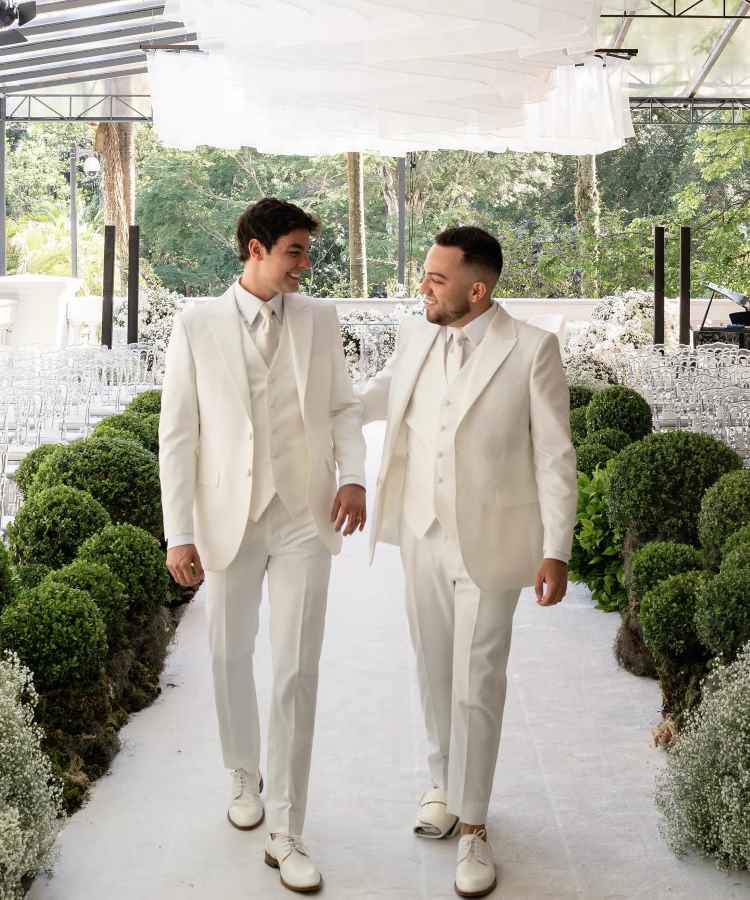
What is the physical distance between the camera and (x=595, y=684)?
17.6 feet

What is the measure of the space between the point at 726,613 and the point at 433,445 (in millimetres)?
1136

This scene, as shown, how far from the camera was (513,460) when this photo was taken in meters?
3.43

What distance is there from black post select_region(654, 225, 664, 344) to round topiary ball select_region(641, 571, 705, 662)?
10.2 m

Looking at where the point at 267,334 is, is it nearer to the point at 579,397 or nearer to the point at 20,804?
the point at 20,804

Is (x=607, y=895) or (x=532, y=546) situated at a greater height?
(x=532, y=546)

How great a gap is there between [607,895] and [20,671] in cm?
185

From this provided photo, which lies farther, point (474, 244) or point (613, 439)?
point (613, 439)

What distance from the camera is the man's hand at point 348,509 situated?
137 inches

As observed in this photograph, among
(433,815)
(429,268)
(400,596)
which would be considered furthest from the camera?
(400,596)

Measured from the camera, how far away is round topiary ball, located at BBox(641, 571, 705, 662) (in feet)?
14.3

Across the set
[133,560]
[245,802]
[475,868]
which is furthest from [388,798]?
[133,560]

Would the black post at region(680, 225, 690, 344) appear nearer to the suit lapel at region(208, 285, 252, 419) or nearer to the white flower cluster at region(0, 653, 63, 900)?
the suit lapel at region(208, 285, 252, 419)

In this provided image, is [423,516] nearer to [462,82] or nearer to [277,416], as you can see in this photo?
[277,416]

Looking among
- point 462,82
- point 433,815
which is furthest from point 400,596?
point 433,815
